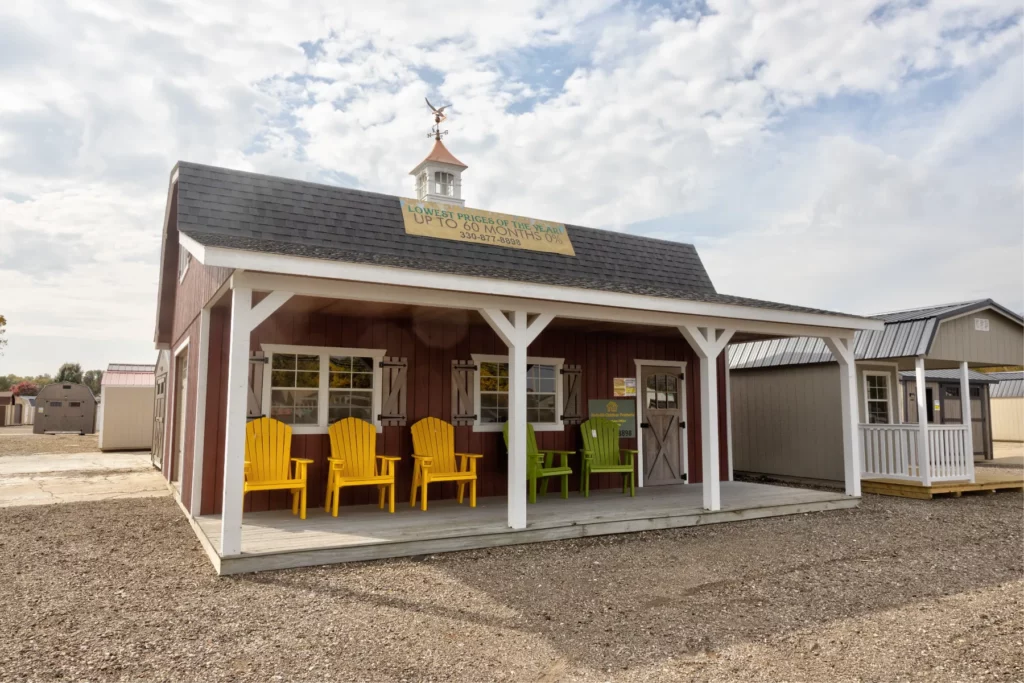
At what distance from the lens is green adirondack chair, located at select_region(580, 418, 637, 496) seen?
7062 millimetres

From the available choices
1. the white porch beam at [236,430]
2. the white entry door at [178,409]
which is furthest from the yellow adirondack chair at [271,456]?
the white entry door at [178,409]

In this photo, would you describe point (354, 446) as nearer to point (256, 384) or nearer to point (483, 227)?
point (256, 384)

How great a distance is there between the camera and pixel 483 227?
8.72 meters

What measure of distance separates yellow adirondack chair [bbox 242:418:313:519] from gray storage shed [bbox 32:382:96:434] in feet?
58.8

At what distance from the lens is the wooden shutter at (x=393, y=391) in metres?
6.48

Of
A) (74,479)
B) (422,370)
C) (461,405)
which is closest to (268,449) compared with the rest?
(422,370)

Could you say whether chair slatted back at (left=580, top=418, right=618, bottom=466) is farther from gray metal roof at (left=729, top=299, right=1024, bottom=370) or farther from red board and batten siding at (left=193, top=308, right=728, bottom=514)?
gray metal roof at (left=729, top=299, right=1024, bottom=370)

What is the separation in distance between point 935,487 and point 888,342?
192 centimetres

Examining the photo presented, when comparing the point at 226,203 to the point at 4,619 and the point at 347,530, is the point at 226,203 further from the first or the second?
the point at 4,619

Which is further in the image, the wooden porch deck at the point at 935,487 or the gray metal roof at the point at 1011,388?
the gray metal roof at the point at 1011,388

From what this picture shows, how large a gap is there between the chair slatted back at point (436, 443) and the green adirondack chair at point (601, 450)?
154 centimetres

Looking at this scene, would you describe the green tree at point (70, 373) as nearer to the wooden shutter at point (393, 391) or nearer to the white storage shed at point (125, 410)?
the white storage shed at point (125, 410)

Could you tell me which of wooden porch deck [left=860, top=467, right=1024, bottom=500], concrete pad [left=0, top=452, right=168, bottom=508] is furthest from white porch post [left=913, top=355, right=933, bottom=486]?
concrete pad [left=0, top=452, right=168, bottom=508]

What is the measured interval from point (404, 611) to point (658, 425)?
533cm
